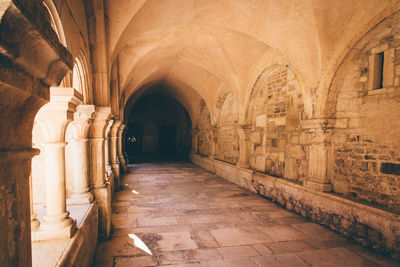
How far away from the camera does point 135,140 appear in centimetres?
1489

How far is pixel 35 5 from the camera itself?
708 mm

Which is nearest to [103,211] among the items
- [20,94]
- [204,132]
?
[20,94]

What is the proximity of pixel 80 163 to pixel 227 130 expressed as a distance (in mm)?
6031

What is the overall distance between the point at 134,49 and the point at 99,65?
2415mm

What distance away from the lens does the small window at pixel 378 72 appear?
3.18 meters

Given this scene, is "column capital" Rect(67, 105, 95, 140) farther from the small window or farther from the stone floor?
the small window

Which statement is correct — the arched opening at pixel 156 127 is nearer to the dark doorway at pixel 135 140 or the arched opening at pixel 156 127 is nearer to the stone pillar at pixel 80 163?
the dark doorway at pixel 135 140

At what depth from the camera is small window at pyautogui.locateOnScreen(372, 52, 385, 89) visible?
318cm

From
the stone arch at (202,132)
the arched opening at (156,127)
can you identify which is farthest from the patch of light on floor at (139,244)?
the arched opening at (156,127)

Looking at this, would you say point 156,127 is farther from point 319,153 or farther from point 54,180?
point 54,180

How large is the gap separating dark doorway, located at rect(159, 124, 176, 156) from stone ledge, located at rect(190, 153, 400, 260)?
33.8 feet

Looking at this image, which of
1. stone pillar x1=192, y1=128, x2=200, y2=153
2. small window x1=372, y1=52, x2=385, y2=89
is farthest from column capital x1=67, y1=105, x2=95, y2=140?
stone pillar x1=192, y1=128, x2=200, y2=153

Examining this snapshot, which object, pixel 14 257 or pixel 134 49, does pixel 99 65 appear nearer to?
pixel 134 49

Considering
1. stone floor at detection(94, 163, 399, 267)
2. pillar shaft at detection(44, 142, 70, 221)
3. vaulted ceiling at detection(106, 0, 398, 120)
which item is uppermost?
vaulted ceiling at detection(106, 0, 398, 120)
